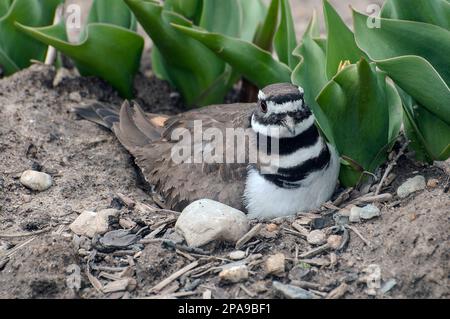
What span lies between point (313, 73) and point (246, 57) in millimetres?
651

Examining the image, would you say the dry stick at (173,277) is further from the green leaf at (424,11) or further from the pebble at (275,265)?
the green leaf at (424,11)

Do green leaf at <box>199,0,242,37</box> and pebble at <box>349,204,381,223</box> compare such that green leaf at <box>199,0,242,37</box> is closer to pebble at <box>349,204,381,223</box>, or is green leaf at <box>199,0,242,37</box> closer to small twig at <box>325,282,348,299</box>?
pebble at <box>349,204,381,223</box>

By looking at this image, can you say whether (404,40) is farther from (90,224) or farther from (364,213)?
(90,224)

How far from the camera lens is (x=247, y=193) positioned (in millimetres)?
5492

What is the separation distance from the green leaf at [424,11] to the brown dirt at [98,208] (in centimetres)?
103

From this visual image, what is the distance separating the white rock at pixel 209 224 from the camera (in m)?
4.91

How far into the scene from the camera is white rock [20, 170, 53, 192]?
5.65 meters

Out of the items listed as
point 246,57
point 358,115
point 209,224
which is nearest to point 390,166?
point 358,115

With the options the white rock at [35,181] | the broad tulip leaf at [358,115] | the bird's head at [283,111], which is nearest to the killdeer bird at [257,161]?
the bird's head at [283,111]

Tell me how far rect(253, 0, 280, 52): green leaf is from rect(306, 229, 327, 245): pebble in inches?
85.7

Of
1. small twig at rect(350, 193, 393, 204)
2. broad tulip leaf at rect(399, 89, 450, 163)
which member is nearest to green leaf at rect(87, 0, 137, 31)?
broad tulip leaf at rect(399, 89, 450, 163)

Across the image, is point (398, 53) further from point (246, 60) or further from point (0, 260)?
point (0, 260)
